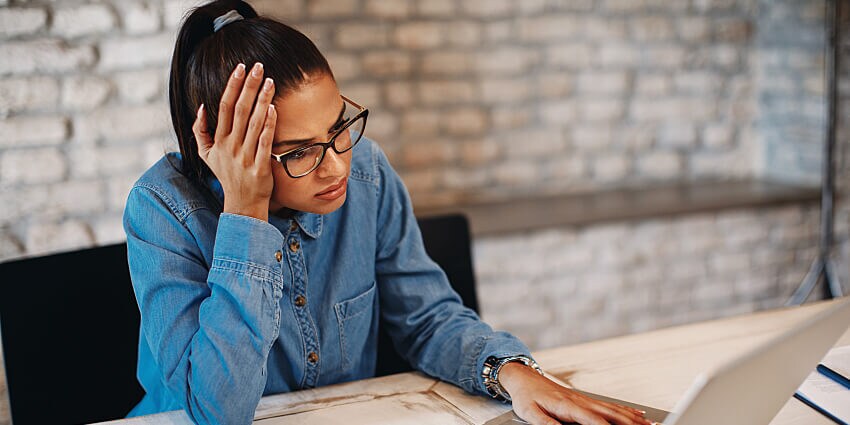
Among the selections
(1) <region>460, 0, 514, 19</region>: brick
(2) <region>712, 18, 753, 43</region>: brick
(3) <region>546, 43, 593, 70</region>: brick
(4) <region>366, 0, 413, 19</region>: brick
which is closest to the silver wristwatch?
(4) <region>366, 0, 413, 19</region>: brick

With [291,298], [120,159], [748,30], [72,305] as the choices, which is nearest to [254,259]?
[291,298]

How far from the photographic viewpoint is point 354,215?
1.47 metres

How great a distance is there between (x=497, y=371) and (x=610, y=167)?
89.5 inches

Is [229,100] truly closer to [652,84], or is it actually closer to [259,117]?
[259,117]

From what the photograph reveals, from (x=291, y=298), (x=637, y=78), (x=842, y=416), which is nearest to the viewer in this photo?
(x=842, y=416)

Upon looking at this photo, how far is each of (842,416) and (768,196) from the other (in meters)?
2.29

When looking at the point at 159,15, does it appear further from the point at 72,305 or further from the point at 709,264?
the point at 709,264

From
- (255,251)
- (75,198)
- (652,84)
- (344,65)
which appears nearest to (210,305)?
(255,251)

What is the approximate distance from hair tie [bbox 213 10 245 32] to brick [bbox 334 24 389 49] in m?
1.58

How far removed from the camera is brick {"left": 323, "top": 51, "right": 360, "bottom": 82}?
2.87m

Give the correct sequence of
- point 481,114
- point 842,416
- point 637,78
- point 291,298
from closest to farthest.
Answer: point 842,416, point 291,298, point 481,114, point 637,78

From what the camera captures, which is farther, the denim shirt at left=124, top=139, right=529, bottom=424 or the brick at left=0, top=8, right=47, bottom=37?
the brick at left=0, top=8, right=47, bottom=37

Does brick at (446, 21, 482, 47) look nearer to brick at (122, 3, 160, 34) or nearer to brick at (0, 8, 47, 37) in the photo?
brick at (122, 3, 160, 34)

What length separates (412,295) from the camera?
1490 mm
